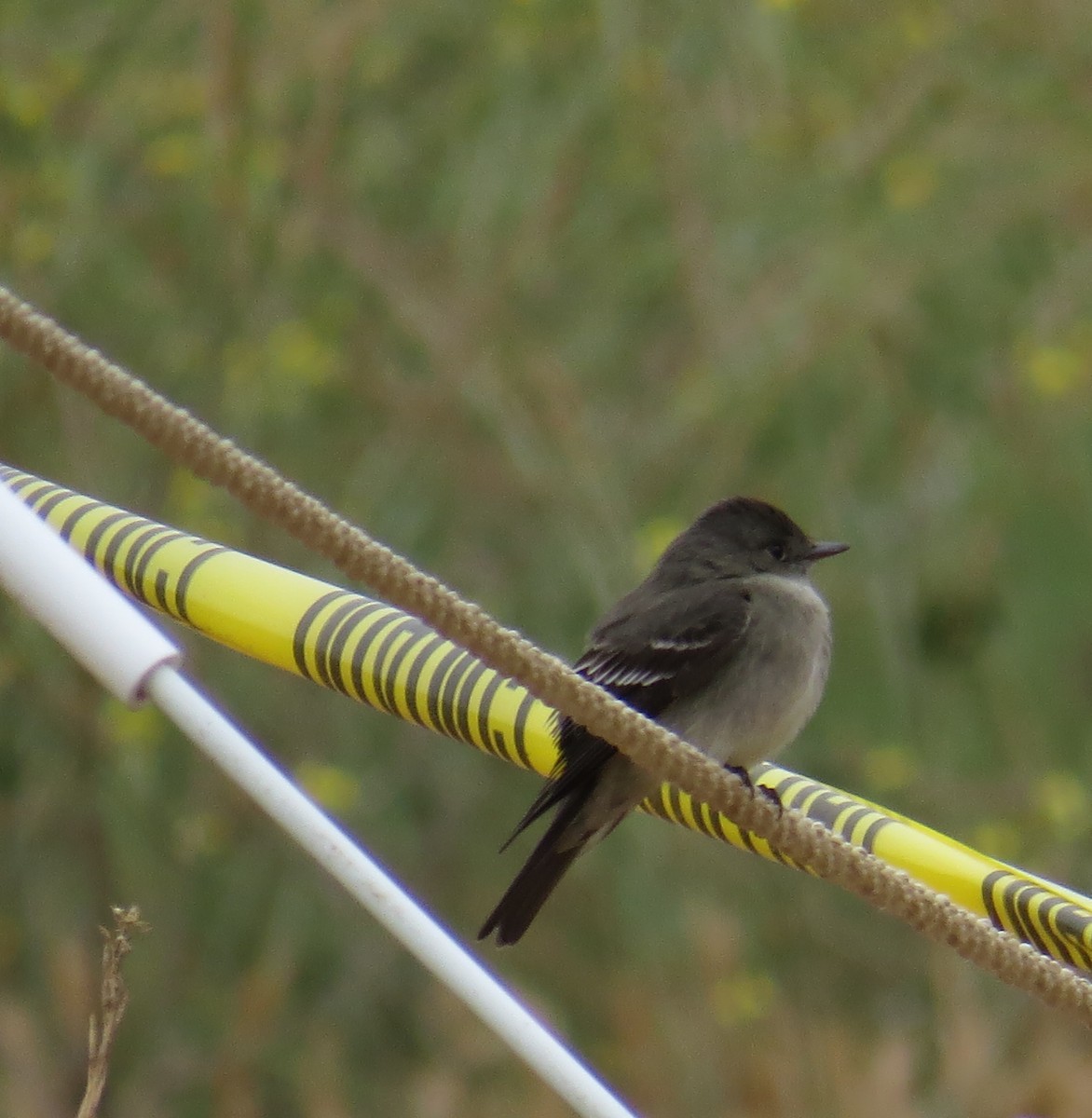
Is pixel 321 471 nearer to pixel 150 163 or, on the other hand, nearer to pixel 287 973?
pixel 150 163

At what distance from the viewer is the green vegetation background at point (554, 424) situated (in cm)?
527

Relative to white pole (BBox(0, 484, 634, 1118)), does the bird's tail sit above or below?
below

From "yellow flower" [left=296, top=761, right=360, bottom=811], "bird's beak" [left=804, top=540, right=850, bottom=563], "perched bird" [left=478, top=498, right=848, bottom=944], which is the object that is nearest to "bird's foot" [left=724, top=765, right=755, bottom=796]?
"perched bird" [left=478, top=498, right=848, bottom=944]

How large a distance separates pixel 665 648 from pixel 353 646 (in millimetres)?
1187

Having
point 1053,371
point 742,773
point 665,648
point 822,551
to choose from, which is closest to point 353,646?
point 742,773

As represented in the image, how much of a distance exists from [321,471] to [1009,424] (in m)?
2.03

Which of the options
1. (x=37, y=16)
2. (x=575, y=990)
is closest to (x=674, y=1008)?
(x=575, y=990)

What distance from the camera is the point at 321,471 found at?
566cm

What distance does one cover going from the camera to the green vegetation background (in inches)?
207

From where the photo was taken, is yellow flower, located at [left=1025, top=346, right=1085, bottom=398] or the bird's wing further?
yellow flower, located at [left=1025, top=346, right=1085, bottom=398]

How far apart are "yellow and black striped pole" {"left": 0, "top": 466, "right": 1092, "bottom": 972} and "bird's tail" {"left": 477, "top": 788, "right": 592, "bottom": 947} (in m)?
0.55

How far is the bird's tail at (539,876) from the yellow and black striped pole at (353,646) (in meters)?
0.55

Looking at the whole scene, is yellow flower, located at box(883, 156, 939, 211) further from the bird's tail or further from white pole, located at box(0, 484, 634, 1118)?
white pole, located at box(0, 484, 634, 1118)

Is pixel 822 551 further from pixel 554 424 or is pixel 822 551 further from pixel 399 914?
pixel 399 914
